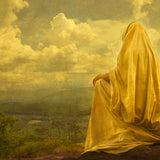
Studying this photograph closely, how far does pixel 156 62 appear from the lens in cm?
351

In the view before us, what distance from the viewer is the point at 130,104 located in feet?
10.7

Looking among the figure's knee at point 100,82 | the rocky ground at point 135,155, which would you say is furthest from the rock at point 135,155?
the figure's knee at point 100,82

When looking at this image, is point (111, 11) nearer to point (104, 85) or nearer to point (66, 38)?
point (66, 38)

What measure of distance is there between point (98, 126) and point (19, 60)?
4.55 meters

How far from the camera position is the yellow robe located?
3234 mm

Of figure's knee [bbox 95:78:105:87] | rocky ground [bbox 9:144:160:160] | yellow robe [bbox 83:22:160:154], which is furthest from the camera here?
figure's knee [bbox 95:78:105:87]

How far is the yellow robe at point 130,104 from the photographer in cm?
323

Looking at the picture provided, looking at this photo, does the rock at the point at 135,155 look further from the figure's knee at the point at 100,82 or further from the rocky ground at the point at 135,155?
A: the figure's knee at the point at 100,82

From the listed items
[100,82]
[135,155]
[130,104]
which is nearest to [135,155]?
[135,155]

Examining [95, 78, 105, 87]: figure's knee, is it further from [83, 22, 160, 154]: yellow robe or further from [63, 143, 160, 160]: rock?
[63, 143, 160, 160]: rock

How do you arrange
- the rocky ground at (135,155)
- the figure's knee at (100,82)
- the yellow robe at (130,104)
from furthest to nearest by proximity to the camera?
the figure's knee at (100,82), the yellow robe at (130,104), the rocky ground at (135,155)

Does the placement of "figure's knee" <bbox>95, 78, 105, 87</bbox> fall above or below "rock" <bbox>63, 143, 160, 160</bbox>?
above

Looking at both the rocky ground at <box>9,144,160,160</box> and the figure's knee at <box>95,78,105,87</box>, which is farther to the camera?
the figure's knee at <box>95,78,105,87</box>

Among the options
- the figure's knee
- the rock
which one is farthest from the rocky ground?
the figure's knee
